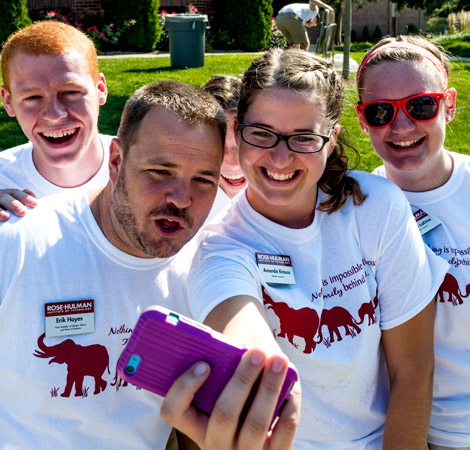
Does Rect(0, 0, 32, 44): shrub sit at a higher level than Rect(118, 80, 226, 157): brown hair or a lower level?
higher

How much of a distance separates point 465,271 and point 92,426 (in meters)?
1.73

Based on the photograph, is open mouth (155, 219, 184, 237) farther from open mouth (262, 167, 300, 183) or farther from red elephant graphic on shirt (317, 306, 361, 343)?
red elephant graphic on shirt (317, 306, 361, 343)

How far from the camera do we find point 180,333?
1.38m

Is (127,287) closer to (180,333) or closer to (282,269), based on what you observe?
(282,269)

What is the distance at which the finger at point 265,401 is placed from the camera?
1.34 meters

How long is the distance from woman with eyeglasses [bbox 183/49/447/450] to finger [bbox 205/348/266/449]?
676 mm

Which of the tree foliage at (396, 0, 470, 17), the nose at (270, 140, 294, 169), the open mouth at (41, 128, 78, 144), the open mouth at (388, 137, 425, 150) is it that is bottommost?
the open mouth at (41, 128, 78, 144)

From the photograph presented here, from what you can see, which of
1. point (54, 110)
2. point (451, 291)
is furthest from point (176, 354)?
point (54, 110)

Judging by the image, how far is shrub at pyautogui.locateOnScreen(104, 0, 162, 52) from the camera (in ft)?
61.3

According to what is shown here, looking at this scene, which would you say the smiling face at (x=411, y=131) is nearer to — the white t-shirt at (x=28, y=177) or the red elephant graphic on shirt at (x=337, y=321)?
the red elephant graphic on shirt at (x=337, y=321)

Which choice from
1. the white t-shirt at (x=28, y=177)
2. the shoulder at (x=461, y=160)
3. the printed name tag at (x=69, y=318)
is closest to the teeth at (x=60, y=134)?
the white t-shirt at (x=28, y=177)

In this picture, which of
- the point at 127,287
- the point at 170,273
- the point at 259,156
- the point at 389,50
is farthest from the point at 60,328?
the point at 389,50

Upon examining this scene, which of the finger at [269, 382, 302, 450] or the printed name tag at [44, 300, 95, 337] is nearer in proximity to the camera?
the finger at [269, 382, 302, 450]

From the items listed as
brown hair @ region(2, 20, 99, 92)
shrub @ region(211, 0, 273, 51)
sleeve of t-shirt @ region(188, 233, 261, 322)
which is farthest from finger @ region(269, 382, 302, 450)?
shrub @ region(211, 0, 273, 51)
